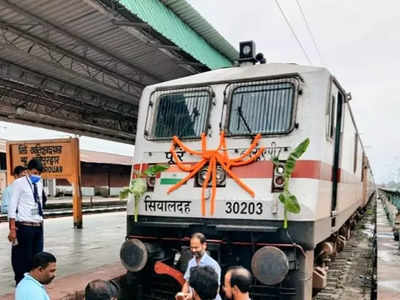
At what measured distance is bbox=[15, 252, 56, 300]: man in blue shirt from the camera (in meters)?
3.30

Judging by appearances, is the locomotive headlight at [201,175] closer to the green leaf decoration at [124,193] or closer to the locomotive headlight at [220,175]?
the locomotive headlight at [220,175]

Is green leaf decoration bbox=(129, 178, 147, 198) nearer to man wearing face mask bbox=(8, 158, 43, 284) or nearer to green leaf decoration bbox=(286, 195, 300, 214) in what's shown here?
man wearing face mask bbox=(8, 158, 43, 284)

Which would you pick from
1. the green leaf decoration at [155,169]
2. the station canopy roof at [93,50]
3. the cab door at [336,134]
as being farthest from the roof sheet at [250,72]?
the station canopy roof at [93,50]

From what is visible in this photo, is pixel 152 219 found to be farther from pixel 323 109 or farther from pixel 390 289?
pixel 390 289

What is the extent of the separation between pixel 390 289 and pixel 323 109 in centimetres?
307

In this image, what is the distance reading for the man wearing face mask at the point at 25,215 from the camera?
19.2 feet

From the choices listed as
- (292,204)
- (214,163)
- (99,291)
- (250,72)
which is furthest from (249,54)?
(99,291)

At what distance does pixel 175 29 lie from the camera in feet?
31.7

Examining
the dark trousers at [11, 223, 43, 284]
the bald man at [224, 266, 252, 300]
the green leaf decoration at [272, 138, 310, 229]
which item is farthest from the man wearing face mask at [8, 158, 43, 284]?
the bald man at [224, 266, 252, 300]

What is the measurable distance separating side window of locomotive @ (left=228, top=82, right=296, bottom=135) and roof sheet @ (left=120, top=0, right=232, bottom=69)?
3.01 m

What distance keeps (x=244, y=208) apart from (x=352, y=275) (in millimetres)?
5016

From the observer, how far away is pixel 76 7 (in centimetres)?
819

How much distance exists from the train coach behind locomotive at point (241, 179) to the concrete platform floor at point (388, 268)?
3.58 feet

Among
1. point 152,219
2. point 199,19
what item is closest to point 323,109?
point 152,219
